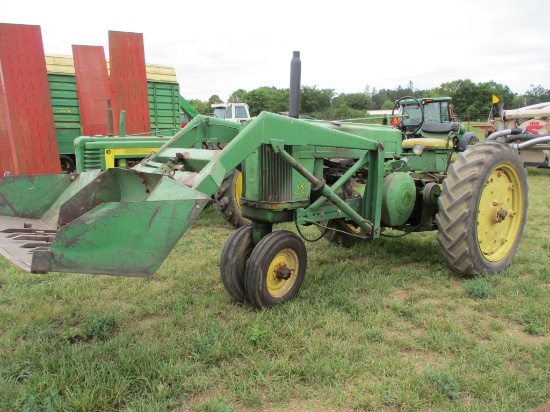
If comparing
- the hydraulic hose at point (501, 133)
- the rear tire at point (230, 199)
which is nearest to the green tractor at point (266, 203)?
the rear tire at point (230, 199)

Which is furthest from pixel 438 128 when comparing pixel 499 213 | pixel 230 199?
pixel 499 213

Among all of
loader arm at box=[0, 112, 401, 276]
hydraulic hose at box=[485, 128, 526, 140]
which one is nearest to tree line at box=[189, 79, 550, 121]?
hydraulic hose at box=[485, 128, 526, 140]

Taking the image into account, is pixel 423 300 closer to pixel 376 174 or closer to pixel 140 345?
pixel 376 174

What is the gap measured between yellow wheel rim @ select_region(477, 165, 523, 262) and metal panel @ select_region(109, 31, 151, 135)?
682cm

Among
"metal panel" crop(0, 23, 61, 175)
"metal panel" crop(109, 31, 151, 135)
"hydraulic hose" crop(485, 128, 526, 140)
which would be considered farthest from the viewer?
"metal panel" crop(109, 31, 151, 135)

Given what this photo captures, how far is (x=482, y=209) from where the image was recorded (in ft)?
13.6

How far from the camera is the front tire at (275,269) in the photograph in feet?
10.4

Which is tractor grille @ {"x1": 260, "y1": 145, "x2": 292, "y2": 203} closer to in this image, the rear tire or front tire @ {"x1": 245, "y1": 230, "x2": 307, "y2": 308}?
front tire @ {"x1": 245, "y1": 230, "x2": 307, "y2": 308}

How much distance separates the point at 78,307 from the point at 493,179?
12.4ft

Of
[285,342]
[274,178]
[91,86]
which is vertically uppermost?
[91,86]

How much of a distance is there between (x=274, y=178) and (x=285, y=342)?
4.03ft

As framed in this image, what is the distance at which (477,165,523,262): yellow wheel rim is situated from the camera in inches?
164

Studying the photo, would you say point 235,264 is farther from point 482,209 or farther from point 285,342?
point 482,209

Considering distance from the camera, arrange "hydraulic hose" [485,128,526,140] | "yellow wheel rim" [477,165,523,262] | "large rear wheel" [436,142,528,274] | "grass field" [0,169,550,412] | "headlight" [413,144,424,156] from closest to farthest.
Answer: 1. "grass field" [0,169,550,412]
2. "large rear wheel" [436,142,528,274]
3. "yellow wheel rim" [477,165,523,262]
4. "headlight" [413,144,424,156]
5. "hydraulic hose" [485,128,526,140]
